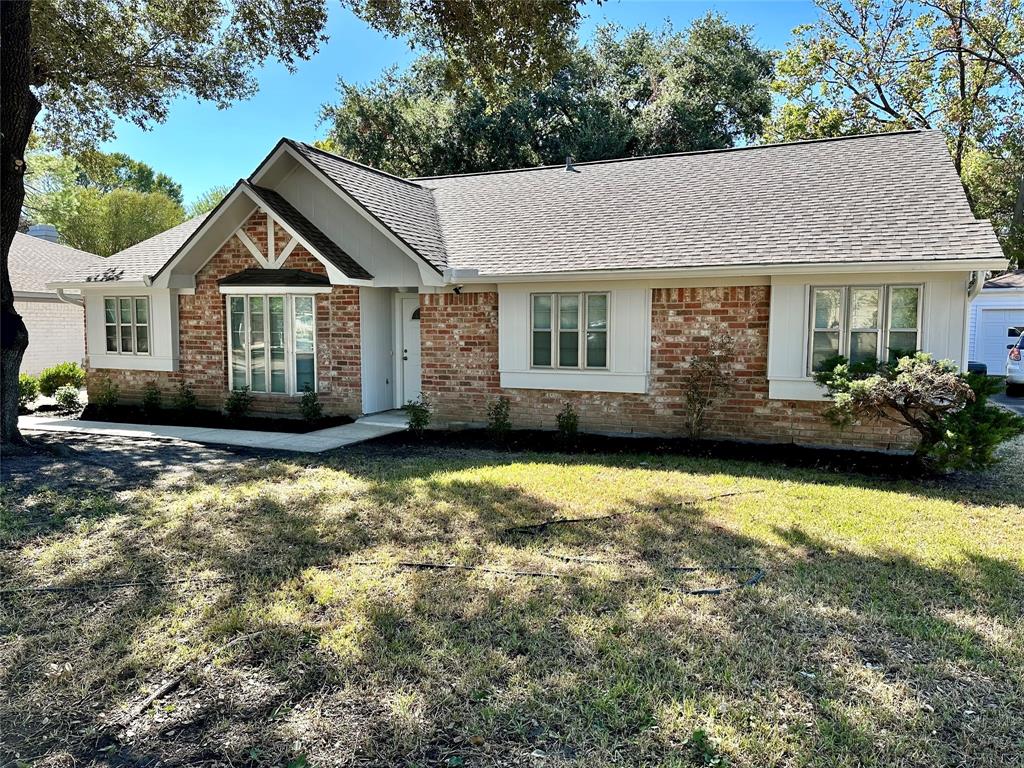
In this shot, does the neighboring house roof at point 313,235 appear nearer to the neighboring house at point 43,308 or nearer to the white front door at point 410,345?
the white front door at point 410,345

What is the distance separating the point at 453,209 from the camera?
14.6 m

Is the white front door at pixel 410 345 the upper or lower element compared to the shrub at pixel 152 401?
upper

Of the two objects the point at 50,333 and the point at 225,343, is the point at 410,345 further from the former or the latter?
the point at 50,333

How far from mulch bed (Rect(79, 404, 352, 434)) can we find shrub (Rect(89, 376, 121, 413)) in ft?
0.31

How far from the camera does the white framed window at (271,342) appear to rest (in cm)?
1262

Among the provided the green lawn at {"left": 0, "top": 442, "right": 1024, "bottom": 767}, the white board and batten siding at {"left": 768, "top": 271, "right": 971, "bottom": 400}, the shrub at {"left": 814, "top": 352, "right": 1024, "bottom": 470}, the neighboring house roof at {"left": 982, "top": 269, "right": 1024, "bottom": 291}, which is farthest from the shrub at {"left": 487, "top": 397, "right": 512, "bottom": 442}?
the neighboring house roof at {"left": 982, "top": 269, "right": 1024, "bottom": 291}

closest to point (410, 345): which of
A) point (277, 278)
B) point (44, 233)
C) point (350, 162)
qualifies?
point (277, 278)

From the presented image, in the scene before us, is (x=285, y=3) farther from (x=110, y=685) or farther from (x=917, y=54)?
(x=917, y=54)

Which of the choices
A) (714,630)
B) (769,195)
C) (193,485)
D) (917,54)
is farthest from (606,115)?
(714,630)

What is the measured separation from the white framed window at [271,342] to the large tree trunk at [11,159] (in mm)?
3711

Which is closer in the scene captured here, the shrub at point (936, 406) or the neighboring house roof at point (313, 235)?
the shrub at point (936, 406)

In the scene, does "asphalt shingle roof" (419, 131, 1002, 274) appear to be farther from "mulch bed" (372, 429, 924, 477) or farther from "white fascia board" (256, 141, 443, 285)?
"mulch bed" (372, 429, 924, 477)

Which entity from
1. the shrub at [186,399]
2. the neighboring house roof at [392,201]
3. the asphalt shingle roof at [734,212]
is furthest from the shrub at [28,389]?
the asphalt shingle roof at [734,212]

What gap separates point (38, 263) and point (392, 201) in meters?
15.4
